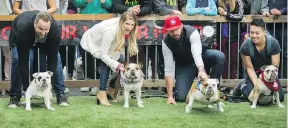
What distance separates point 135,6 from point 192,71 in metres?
1.35

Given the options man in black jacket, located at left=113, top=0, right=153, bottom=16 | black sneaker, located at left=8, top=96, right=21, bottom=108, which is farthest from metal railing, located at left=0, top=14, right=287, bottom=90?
black sneaker, located at left=8, top=96, right=21, bottom=108

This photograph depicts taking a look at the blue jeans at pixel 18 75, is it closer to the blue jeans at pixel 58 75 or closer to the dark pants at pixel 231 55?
the blue jeans at pixel 58 75

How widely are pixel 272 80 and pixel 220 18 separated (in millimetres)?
1889

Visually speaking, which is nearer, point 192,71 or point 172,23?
point 172,23

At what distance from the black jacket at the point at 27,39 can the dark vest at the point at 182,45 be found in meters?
1.78

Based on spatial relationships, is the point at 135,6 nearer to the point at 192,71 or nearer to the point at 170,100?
the point at 192,71

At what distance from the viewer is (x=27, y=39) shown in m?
6.89

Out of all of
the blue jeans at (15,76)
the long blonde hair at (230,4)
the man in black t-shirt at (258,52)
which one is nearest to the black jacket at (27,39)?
the blue jeans at (15,76)

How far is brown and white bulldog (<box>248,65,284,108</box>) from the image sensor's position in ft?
24.2

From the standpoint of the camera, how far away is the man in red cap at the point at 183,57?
7.61 metres

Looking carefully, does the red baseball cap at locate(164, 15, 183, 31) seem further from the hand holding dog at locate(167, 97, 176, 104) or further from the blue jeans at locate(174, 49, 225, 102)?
the hand holding dog at locate(167, 97, 176, 104)

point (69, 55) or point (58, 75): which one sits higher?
point (69, 55)

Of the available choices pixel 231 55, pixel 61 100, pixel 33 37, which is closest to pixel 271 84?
pixel 231 55

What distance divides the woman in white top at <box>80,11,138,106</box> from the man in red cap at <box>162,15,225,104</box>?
52 cm
